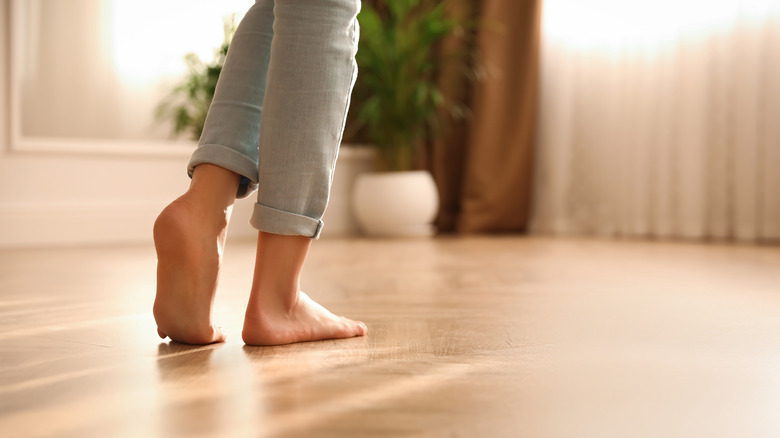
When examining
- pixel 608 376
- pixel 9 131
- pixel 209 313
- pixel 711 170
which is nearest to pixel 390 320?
pixel 209 313

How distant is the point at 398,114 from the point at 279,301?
8.07 feet

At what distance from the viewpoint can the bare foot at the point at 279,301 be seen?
83 centimetres

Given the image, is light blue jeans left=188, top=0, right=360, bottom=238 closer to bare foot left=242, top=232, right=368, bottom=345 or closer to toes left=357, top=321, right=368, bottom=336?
bare foot left=242, top=232, right=368, bottom=345

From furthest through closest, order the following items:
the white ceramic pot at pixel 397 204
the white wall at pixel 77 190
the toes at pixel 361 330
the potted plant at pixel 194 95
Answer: the white ceramic pot at pixel 397 204 → the potted plant at pixel 194 95 → the white wall at pixel 77 190 → the toes at pixel 361 330

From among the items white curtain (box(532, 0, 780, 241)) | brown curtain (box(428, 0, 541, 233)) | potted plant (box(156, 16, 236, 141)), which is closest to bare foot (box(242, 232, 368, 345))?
potted plant (box(156, 16, 236, 141))

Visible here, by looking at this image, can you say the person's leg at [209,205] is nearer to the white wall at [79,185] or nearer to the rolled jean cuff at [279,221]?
the rolled jean cuff at [279,221]

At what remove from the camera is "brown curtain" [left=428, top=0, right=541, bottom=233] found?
10.8 feet

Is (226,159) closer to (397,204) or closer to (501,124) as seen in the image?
(397,204)

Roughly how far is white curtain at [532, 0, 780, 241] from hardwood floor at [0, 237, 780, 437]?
1.40 metres

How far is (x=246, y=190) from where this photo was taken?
90 centimetres

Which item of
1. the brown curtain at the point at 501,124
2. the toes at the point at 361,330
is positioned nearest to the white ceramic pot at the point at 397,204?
the brown curtain at the point at 501,124

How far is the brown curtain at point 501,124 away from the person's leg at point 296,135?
255cm

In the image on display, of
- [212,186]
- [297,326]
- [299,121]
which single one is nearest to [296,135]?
[299,121]

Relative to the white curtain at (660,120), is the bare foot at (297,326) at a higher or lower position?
lower
